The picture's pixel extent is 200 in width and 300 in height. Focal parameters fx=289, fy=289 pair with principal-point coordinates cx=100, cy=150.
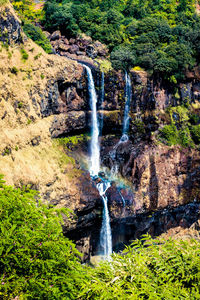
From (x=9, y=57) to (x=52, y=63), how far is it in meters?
4.66

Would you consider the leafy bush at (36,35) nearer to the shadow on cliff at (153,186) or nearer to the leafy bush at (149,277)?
the shadow on cliff at (153,186)

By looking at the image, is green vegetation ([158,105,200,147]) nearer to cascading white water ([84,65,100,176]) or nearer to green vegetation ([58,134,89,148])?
cascading white water ([84,65,100,176])

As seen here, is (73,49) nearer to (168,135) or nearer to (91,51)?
(91,51)

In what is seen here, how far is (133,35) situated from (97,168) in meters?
21.6

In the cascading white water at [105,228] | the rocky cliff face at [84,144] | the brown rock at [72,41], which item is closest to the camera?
the rocky cliff face at [84,144]

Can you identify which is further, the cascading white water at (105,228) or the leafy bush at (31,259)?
the cascading white water at (105,228)

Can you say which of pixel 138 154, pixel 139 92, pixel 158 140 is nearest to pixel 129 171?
pixel 138 154

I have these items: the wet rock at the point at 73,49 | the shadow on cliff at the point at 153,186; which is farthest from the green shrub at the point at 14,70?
the shadow on cliff at the point at 153,186

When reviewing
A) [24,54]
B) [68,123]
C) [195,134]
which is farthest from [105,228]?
[24,54]

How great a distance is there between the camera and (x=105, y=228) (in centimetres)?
2559

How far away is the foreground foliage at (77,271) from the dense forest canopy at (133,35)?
26531mm

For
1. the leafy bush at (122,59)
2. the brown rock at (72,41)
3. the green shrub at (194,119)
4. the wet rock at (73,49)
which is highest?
the brown rock at (72,41)

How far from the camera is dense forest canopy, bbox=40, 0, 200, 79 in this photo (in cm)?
3319

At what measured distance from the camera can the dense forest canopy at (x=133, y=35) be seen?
109 ft
